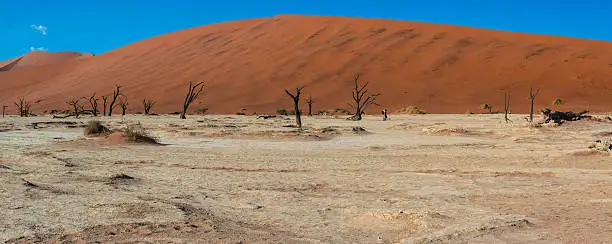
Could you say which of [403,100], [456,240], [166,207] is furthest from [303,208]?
[403,100]

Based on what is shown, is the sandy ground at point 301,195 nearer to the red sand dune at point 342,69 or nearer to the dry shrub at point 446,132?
the dry shrub at point 446,132

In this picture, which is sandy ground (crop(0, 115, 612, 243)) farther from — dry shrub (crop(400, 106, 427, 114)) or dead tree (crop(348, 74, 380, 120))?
dry shrub (crop(400, 106, 427, 114))

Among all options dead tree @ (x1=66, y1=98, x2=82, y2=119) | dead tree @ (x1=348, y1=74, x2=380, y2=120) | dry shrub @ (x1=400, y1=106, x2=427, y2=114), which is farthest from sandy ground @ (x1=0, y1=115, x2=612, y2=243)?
dry shrub @ (x1=400, y1=106, x2=427, y2=114)

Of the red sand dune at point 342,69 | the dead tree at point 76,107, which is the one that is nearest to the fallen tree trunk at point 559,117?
the red sand dune at point 342,69

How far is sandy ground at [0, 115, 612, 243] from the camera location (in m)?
5.32

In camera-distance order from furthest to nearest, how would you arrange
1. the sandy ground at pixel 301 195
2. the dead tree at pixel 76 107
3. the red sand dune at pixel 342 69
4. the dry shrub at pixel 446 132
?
the red sand dune at pixel 342 69
the dead tree at pixel 76 107
the dry shrub at pixel 446 132
the sandy ground at pixel 301 195

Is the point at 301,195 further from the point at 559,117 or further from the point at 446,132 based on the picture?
the point at 559,117

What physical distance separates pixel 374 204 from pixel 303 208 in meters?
0.86

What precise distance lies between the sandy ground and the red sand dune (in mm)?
34056

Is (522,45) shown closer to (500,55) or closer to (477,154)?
(500,55)

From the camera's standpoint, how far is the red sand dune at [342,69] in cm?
4994

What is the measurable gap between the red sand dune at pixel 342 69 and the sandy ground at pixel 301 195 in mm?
34056

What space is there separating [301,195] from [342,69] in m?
50.0

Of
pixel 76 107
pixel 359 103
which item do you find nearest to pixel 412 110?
pixel 359 103
